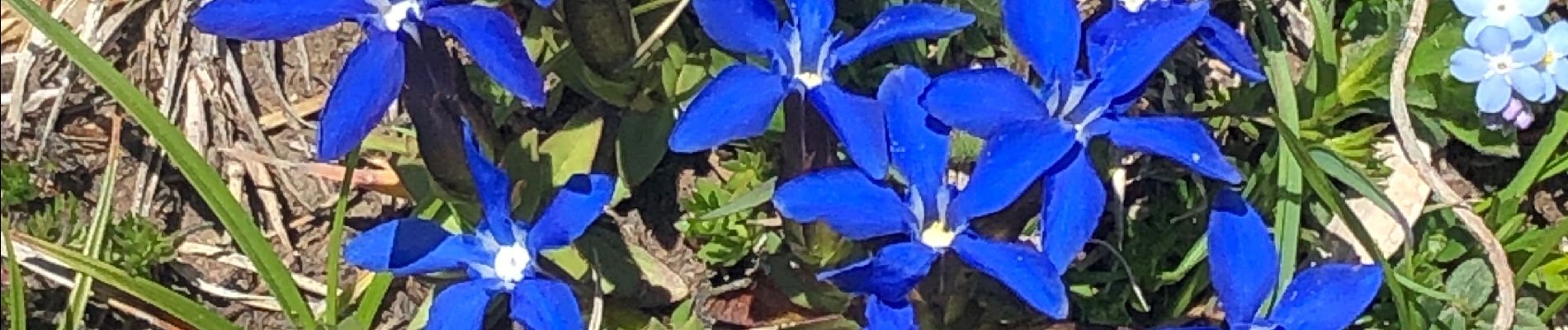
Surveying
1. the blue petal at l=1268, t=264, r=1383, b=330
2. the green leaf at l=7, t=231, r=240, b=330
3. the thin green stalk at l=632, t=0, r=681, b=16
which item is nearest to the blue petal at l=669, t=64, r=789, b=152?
the thin green stalk at l=632, t=0, r=681, b=16

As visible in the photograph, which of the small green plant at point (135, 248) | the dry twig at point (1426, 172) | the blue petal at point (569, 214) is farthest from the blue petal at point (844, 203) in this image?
the small green plant at point (135, 248)

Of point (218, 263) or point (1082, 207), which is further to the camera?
point (218, 263)

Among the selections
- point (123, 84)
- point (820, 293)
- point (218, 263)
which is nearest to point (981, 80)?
point (820, 293)

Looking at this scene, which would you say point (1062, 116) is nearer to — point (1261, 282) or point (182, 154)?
point (1261, 282)

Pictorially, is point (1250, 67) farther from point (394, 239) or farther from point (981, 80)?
point (394, 239)

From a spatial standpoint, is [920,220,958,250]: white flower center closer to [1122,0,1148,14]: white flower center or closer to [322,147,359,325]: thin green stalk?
[1122,0,1148,14]: white flower center

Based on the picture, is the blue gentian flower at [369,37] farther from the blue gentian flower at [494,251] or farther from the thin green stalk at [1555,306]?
the thin green stalk at [1555,306]
